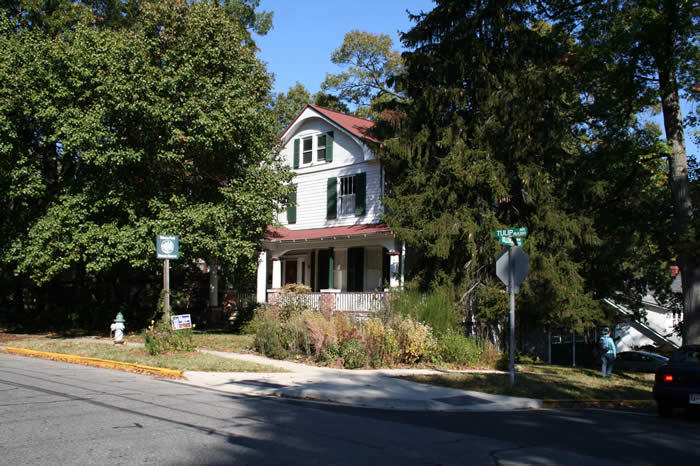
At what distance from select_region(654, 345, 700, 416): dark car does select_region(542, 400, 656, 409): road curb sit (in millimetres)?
1727

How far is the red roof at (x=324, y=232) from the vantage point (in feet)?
83.4

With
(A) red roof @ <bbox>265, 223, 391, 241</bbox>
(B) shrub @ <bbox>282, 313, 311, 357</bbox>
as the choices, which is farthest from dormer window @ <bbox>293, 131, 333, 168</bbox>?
(B) shrub @ <bbox>282, 313, 311, 357</bbox>

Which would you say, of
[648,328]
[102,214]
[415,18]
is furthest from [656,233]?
[102,214]

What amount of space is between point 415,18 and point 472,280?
11383 mm

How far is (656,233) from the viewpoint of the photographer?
66.9 feet

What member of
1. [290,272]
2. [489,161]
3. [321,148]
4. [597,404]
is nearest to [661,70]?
[489,161]

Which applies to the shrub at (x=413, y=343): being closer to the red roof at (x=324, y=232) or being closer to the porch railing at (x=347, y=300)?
the porch railing at (x=347, y=300)

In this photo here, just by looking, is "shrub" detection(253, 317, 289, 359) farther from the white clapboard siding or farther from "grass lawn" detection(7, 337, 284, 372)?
the white clapboard siding

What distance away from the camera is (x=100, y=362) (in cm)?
1580

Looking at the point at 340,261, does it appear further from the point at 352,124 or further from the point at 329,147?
the point at 352,124

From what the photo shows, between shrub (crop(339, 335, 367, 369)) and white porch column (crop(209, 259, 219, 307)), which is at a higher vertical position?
white porch column (crop(209, 259, 219, 307))

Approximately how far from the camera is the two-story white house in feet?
87.4

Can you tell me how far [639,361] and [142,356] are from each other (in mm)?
22598

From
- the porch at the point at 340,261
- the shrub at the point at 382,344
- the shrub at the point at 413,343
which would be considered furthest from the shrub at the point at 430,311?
the porch at the point at 340,261
